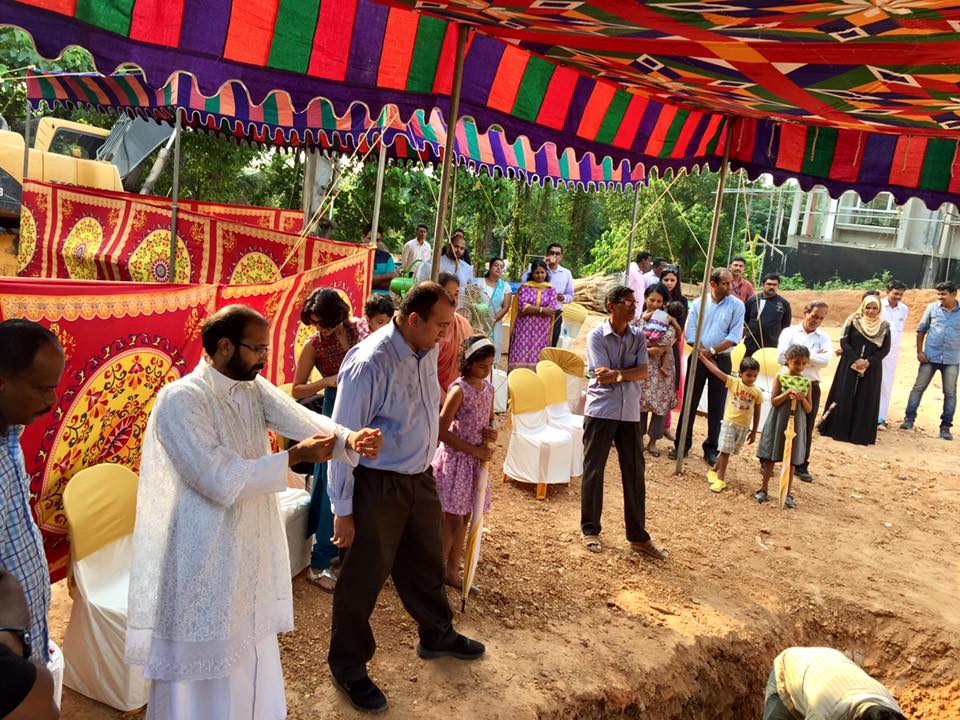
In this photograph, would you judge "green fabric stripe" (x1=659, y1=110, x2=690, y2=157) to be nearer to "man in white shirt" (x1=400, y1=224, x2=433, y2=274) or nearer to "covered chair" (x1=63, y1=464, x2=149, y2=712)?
"covered chair" (x1=63, y1=464, x2=149, y2=712)

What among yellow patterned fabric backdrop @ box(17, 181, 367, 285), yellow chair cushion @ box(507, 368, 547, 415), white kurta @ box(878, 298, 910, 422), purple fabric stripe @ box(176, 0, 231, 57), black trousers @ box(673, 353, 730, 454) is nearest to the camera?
purple fabric stripe @ box(176, 0, 231, 57)

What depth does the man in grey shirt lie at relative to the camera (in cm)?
521

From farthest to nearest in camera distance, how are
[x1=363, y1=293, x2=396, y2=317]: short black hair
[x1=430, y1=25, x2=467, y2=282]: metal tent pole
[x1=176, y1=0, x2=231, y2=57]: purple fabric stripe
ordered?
[x1=363, y1=293, x2=396, y2=317]: short black hair → [x1=430, y1=25, x2=467, y2=282]: metal tent pole → [x1=176, y1=0, x2=231, y2=57]: purple fabric stripe

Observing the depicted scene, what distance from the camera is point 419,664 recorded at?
3.86 m

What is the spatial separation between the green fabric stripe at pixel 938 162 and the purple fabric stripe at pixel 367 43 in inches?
179

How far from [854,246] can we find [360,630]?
80.2ft

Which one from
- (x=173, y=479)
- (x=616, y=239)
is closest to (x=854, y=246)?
(x=616, y=239)

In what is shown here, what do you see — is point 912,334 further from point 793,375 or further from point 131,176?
point 131,176

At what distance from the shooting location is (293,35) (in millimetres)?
3957

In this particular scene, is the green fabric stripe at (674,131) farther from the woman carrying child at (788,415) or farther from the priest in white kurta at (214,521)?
the priest in white kurta at (214,521)

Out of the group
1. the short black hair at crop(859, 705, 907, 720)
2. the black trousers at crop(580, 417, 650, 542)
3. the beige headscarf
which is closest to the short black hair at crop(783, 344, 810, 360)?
the black trousers at crop(580, 417, 650, 542)

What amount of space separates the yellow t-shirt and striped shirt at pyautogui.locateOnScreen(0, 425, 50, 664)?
19.3ft

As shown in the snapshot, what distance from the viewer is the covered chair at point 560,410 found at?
696 cm

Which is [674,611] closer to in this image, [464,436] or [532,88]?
[464,436]
